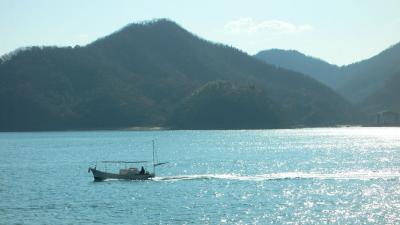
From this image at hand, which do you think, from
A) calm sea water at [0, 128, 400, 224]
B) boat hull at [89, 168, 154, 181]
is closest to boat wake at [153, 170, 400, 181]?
calm sea water at [0, 128, 400, 224]

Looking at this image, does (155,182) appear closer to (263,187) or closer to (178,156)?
(263,187)

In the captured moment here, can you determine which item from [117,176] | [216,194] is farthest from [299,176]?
[117,176]

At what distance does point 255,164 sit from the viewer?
146 metres

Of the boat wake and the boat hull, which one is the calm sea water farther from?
the boat hull

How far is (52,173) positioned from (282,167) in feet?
153

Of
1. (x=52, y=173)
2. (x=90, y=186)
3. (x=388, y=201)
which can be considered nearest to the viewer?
(x=388, y=201)

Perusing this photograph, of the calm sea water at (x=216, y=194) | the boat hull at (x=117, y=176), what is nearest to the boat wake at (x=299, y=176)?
the calm sea water at (x=216, y=194)

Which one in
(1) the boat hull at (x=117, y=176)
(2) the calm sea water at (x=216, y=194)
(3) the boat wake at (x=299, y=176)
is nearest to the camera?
(2) the calm sea water at (x=216, y=194)

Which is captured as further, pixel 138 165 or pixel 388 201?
pixel 138 165

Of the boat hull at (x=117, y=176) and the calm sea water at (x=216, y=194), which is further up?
the boat hull at (x=117, y=176)

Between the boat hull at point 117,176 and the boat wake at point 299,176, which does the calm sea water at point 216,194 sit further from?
the boat hull at point 117,176

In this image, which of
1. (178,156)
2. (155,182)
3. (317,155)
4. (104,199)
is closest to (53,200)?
(104,199)

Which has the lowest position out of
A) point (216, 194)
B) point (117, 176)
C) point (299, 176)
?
point (216, 194)

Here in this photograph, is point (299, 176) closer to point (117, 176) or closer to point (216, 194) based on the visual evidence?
point (216, 194)
